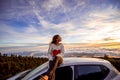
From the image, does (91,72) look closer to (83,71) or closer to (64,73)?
(83,71)

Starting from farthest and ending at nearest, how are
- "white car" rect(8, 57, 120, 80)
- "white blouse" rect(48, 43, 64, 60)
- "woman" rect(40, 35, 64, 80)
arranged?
"white blouse" rect(48, 43, 64, 60) → "woman" rect(40, 35, 64, 80) → "white car" rect(8, 57, 120, 80)

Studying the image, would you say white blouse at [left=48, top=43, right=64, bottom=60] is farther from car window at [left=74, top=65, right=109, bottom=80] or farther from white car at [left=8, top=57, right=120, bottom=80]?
car window at [left=74, top=65, right=109, bottom=80]

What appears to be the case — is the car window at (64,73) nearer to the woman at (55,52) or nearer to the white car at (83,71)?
the white car at (83,71)

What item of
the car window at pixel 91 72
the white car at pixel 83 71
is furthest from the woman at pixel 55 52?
the car window at pixel 91 72

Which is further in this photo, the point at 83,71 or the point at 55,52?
the point at 55,52

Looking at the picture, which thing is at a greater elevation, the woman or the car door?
the woman

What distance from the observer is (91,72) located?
650cm

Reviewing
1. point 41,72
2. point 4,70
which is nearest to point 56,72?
point 41,72

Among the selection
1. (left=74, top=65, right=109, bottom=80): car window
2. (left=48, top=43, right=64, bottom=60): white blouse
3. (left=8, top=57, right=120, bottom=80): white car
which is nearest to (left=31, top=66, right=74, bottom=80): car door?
(left=8, top=57, right=120, bottom=80): white car

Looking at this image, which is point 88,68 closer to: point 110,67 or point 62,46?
point 110,67

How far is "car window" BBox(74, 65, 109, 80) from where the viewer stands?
6379 millimetres

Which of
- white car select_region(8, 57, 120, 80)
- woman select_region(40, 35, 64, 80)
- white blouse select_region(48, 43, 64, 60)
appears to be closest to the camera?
white car select_region(8, 57, 120, 80)

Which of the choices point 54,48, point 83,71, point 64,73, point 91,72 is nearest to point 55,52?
point 54,48

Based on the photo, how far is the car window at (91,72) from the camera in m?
6.38
